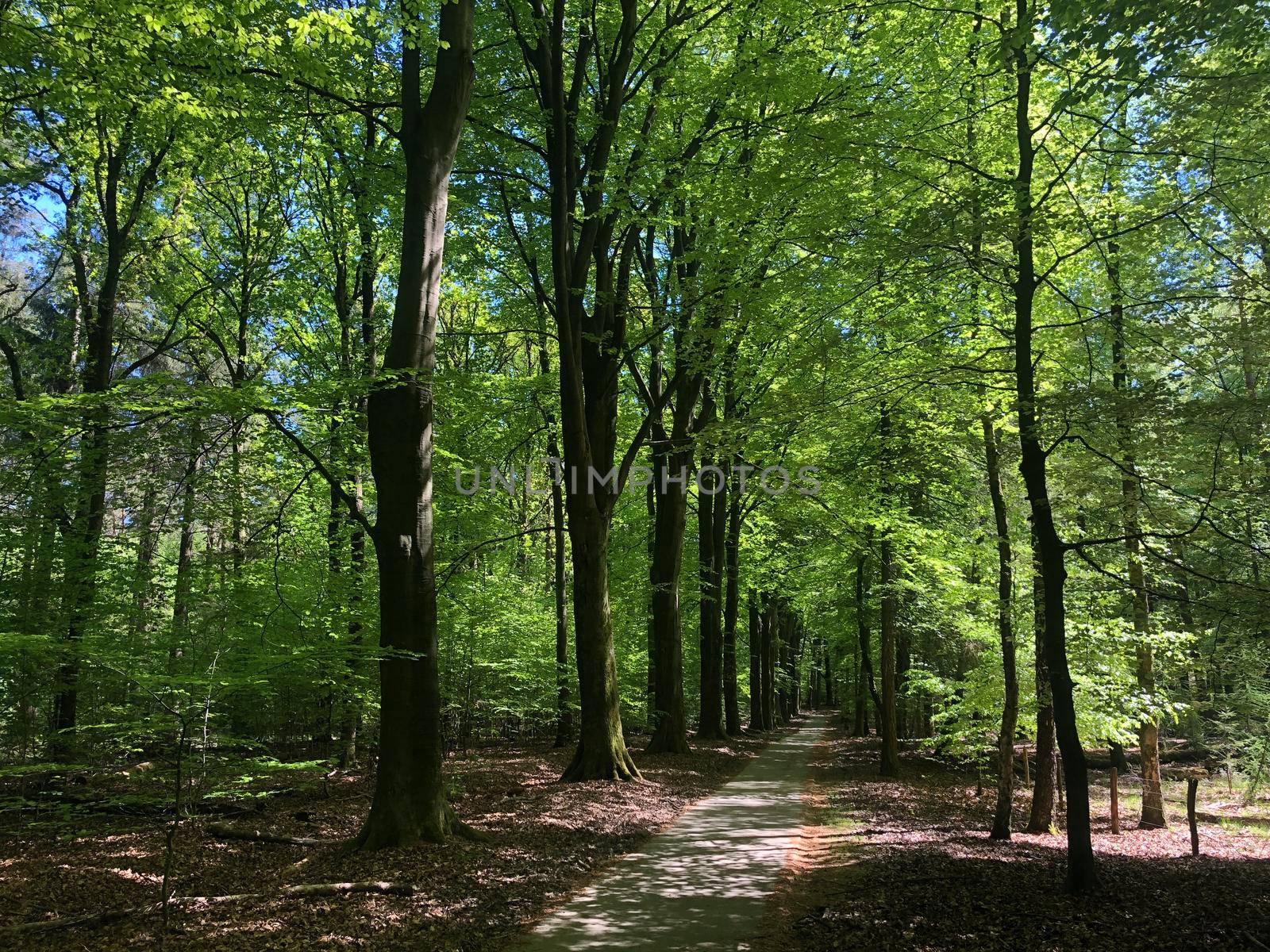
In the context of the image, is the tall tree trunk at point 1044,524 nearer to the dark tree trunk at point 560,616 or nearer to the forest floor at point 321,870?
the forest floor at point 321,870

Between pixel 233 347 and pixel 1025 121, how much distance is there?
2188 cm

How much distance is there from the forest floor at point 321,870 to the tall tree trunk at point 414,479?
0.49 meters

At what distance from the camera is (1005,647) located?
9.99m

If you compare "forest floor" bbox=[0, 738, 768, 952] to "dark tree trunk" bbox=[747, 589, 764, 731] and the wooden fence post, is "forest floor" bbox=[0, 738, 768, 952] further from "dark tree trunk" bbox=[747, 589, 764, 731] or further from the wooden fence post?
"dark tree trunk" bbox=[747, 589, 764, 731]

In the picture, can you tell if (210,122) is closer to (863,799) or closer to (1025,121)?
(1025,121)

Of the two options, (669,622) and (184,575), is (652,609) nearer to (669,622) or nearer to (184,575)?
(669,622)

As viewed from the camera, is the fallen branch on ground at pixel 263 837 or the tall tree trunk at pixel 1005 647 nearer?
the fallen branch on ground at pixel 263 837

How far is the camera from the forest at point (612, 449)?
5.63 m

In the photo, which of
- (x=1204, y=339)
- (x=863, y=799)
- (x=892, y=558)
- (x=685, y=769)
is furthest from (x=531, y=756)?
(x=1204, y=339)

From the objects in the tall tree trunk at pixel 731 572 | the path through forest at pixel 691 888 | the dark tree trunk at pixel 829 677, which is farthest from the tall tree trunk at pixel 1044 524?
the dark tree trunk at pixel 829 677

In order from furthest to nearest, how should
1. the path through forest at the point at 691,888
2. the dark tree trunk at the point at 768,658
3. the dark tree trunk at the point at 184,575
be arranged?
the dark tree trunk at the point at 768,658 < the dark tree trunk at the point at 184,575 < the path through forest at the point at 691,888

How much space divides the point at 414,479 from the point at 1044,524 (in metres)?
6.22

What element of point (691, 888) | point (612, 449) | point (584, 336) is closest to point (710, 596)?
point (612, 449)

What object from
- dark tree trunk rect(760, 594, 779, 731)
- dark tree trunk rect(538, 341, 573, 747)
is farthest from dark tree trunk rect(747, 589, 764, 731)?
dark tree trunk rect(538, 341, 573, 747)
